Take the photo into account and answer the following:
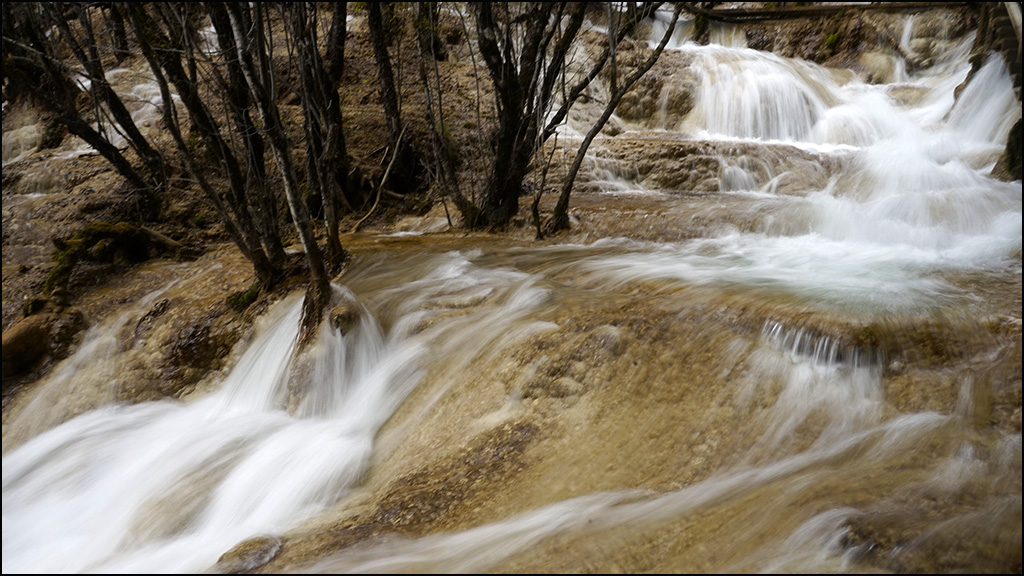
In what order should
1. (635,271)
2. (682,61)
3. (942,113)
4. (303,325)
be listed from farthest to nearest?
(682,61), (942,113), (635,271), (303,325)

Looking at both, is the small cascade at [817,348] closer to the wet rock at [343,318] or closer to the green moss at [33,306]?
the wet rock at [343,318]

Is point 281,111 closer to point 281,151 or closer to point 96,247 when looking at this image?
point 96,247

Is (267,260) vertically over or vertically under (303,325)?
over

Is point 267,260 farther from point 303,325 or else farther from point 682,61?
point 682,61

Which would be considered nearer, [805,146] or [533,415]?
[533,415]

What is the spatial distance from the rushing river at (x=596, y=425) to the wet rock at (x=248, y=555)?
0.05 ft

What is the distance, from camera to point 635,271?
18.5 feet

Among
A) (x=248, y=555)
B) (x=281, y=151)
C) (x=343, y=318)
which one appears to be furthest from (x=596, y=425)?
(x=281, y=151)

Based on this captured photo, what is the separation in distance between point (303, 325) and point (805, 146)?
9.22 metres

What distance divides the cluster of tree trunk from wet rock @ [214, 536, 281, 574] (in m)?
2.15

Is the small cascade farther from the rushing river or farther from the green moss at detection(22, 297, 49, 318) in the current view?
the green moss at detection(22, 297, 49, 318)

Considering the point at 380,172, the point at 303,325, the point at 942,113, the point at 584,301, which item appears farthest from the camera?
the point at 942,113

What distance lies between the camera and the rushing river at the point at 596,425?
8.89 feet

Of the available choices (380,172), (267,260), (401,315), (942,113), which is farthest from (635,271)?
(942,113)
